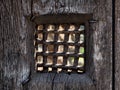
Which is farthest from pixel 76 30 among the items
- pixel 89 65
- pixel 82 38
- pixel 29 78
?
pixel 29 78

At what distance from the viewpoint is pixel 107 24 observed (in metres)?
1.29

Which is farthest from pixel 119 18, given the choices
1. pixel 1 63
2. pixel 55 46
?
pixel 1 63

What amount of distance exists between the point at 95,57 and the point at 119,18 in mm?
181

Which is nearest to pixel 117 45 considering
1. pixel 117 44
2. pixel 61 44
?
pixel 117 44

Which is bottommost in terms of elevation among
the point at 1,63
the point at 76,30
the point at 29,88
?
the point at 29,88

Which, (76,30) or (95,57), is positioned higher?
(76,30)

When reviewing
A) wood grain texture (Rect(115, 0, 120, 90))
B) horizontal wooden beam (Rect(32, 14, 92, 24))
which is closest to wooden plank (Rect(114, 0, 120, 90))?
wood grain texture (Rect(115, 0, 120, 90))

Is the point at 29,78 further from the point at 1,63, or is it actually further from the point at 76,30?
Result: the point at 76,30

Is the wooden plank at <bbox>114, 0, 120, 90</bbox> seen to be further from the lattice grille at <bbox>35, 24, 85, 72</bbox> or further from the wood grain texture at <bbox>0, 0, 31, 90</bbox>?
the wood grain texture at <bbox>0, 0, 31, 90</bbox>

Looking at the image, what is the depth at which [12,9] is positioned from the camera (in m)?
1.32

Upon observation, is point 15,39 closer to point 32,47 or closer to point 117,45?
point 32,47

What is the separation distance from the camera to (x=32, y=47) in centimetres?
133

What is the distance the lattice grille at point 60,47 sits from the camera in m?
1.32

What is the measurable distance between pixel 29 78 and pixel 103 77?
298 mm
